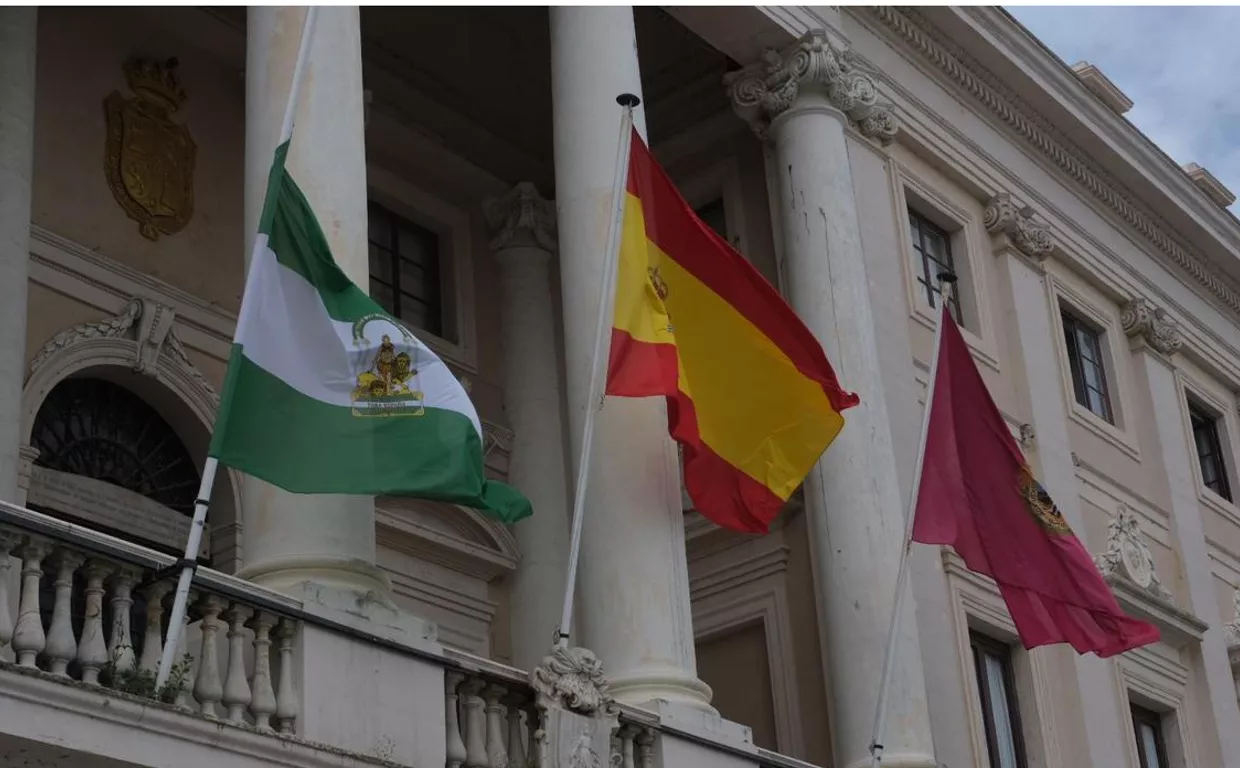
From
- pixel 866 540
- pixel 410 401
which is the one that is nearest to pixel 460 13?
pixel 866 540

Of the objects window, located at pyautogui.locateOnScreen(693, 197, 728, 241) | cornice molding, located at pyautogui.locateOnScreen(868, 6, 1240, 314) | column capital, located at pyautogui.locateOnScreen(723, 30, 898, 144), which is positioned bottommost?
window, located at pyautogui.locateOnScreen(693, 197, 728, 241)

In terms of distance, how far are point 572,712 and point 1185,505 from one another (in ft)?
39.4

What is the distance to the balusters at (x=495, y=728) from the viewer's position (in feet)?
33.1

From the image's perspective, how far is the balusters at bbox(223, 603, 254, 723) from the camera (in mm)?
8828

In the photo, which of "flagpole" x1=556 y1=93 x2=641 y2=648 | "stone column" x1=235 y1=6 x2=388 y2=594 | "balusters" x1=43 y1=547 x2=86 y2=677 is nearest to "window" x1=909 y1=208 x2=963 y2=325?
"flagpole" x1=556 y1=93 x2=641 y2=648

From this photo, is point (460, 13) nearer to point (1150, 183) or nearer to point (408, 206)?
point (408, 206)

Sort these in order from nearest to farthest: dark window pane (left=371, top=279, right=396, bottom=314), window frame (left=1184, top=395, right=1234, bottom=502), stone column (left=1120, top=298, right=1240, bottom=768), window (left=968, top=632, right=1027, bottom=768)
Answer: window (left=968, top=632, right=1027, bottom=768), dark window pane (left=371, top=279, right=396, bottom=314), stone column (left=1120, top=298, right=1240, bottom=768), window frame (left=1184, top=395, right=1234, bottom=502)

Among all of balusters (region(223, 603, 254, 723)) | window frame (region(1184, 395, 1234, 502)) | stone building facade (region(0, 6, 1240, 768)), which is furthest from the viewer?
window frame (region(1184, 395, 1234, 502))

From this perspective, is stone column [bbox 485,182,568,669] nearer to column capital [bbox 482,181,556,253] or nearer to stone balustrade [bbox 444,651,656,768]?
column capital [bbox 482,181,556,253]

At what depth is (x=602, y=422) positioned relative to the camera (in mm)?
11930

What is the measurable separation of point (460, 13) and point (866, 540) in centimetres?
613

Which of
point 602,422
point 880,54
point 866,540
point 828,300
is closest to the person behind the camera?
point 602,422

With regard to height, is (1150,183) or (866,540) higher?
(1150,183)

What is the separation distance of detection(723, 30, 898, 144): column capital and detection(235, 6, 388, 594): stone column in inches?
203
